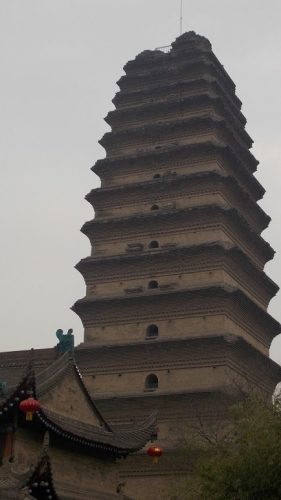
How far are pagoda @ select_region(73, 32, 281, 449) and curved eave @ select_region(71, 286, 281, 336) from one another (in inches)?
1.8

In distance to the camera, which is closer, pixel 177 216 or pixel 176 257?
pixel 176 257

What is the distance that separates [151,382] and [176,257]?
14.1 ft

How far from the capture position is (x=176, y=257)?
88.0 feet

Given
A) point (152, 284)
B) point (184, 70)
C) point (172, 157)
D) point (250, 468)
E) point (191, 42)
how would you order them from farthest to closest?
point (191, 42)
point (184, 70)
point (172, 157)
point (152, 284)
point (250, 468)

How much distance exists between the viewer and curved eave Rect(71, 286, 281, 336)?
82.7 ft

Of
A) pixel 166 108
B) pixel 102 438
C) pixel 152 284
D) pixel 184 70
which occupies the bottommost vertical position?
pixel 102 438

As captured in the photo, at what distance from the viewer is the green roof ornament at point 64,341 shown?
19750 millimetres

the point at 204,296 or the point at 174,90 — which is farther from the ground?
the point at 174,90

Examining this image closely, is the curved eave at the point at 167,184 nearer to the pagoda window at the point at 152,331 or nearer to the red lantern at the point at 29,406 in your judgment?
the pagoda window at the point at 152,331

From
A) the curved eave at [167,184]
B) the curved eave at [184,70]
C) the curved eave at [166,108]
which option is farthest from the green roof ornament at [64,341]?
the curved eave at [184,70]

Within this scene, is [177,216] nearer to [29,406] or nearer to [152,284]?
[152,284]

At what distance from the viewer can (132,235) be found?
2845 centimetres

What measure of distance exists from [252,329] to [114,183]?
7713 mm

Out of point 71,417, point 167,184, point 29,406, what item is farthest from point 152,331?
point 29,406
